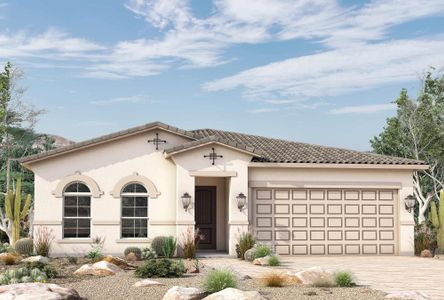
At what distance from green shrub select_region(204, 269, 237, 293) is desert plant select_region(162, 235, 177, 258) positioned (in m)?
9.85

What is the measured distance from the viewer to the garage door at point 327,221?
2456cm

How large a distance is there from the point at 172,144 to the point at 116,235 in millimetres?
3798

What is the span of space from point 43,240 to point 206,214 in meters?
6.09

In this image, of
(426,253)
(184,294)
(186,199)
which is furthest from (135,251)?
(184,294)

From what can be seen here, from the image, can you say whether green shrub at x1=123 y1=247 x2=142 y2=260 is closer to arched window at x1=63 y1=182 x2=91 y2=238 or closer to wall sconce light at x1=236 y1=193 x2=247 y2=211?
arched window at x1=63 y1=182 x2=91 y2=238

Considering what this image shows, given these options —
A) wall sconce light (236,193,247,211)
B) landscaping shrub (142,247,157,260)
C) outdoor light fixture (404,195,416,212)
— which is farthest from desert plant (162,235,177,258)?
outdoor light fixture (404,195,416,212)

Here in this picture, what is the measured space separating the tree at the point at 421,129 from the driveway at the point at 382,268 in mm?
15169

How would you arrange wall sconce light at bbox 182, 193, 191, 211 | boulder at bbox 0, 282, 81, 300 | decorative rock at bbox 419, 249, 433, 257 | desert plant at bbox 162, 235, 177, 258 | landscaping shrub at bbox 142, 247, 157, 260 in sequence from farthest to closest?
decorative rock at bbox 419, 249, 433, 257, wall sconce light at bbox 182, 193, 191, 211, desert plant at bbox 162, 235, 177, 258, landscaping shrub at bbox 142, 247, 157, 260, boulder at bbox 0, 282, 81, 300

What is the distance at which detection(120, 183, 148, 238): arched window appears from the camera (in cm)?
2409

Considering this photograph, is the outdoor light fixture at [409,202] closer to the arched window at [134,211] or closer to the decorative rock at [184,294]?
the arched window at [134,211]

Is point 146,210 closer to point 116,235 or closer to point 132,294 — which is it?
point 116,235

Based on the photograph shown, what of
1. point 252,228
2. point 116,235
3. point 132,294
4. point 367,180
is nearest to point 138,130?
point 116,235

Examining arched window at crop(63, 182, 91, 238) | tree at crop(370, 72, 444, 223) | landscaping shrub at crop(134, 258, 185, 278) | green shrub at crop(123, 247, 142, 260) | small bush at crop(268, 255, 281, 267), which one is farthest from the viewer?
tree at crop(370, 72, 444, 223)

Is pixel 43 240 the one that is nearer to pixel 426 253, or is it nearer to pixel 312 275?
pixel 312 275
